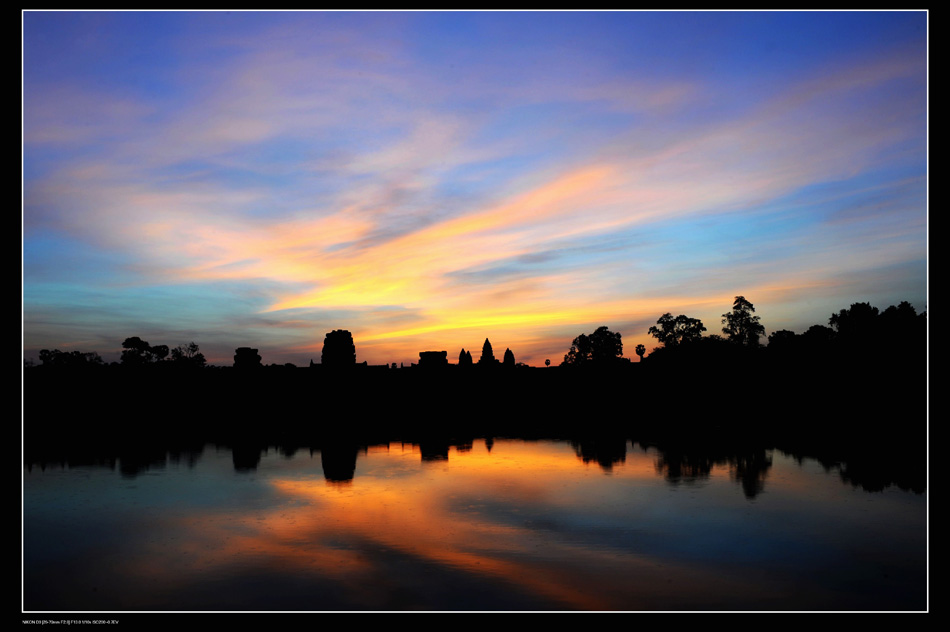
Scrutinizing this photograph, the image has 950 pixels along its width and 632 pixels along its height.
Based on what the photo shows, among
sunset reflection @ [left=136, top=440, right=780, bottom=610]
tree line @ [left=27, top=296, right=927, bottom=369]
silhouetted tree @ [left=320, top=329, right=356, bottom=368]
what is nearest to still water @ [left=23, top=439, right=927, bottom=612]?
sunset reflection @ [left=136, top=440, right=780, bottom=610]

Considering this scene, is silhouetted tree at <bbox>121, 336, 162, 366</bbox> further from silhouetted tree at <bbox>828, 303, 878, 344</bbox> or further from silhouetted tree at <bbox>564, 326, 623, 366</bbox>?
silhouetted tree at <bbox>828, 303, 878, 344</bbox>

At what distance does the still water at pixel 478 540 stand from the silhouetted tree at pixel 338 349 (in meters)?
89.6

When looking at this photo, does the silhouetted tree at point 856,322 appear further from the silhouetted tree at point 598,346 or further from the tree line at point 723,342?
the silhouetted tree at point 598,346

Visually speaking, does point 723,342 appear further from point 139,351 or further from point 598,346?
point 139,351

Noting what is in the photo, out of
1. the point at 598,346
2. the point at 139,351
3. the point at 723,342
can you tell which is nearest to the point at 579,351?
the point at 598,346

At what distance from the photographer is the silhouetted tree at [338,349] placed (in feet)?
408

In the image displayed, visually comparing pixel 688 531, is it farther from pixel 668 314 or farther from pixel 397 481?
pixel 668 314

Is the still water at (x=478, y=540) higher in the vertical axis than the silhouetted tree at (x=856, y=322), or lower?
lower

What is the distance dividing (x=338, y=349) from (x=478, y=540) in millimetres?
107748

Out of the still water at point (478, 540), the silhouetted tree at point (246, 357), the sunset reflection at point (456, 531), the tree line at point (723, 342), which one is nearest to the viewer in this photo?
the still water at point (478, 540)

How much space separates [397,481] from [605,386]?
6305 centimetres

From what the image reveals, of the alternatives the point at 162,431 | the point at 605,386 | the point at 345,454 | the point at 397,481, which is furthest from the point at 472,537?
the point at 605,386

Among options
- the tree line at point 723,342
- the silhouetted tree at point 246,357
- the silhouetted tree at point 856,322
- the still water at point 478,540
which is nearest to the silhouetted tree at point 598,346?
the tree line at point 723,342

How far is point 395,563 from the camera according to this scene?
1841 centimetres
